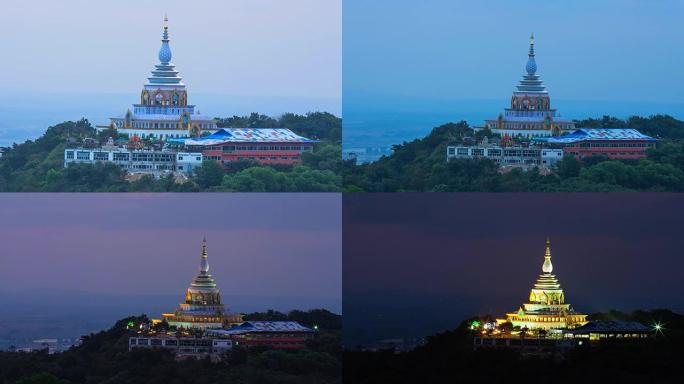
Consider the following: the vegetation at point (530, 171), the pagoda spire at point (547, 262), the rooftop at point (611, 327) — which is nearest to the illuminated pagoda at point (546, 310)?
the pagoda spire at point (547, 262)

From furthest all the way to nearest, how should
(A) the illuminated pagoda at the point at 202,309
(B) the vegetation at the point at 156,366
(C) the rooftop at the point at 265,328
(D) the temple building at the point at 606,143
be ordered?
(D) the temple building at the point at 606,143 → (A) the illuminated pagoda at the point at 202,309 → (C) the rooftop at the point at 265,328 → (B) the vegetation at the point at 156,366

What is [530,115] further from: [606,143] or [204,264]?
[204,264]

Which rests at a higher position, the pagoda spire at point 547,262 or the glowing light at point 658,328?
the pagoda spire at point 547,262

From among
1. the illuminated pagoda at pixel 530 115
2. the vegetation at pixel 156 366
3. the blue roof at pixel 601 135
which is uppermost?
the illuminated pagoda at pixel 530 115

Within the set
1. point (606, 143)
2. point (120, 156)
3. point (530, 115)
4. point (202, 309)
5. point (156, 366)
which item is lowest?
point (156, 366)

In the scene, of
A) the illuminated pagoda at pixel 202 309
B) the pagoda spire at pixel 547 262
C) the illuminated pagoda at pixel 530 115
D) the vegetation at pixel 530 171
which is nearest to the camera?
the illuminated pagoda at pixel 202 309

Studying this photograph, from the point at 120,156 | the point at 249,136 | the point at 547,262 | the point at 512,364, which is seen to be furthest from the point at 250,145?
the point at 512,364

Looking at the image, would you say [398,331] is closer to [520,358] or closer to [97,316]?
[520,358]

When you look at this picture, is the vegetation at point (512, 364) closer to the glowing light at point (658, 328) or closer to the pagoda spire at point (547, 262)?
the glowing light at point (658, 328)
